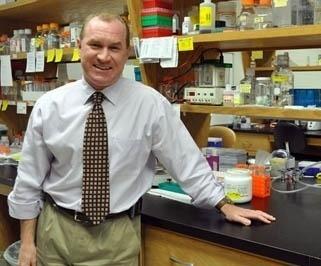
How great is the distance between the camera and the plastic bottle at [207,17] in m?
1.71

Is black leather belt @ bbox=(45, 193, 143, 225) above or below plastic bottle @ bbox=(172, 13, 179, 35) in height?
below

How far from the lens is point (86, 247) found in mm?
1334

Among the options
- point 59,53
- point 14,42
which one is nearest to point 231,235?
point 59,53

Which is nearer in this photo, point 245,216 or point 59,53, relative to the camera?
point 245,216

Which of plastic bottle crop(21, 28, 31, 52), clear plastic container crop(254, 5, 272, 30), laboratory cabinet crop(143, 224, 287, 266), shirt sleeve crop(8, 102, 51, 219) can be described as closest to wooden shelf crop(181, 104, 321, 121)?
clear plastic container crop(254, 5, 272, 30)

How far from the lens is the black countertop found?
113 centimetres

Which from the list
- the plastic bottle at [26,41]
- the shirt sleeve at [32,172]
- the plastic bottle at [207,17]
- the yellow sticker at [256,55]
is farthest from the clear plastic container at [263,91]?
the plastic bottle at [26,41]

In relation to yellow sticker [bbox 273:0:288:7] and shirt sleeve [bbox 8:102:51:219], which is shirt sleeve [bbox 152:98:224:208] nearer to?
shirt sleeve [bbox 8:102:51:219]

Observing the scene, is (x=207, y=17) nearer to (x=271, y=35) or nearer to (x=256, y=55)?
(x=271, y=35)

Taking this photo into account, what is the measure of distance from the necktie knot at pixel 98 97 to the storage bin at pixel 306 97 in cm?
74

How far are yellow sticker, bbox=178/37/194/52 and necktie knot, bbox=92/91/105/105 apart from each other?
520mm

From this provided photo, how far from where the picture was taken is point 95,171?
132cm

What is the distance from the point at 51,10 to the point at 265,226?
1901 millimetres

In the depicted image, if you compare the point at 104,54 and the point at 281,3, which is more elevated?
the point at 281,3
